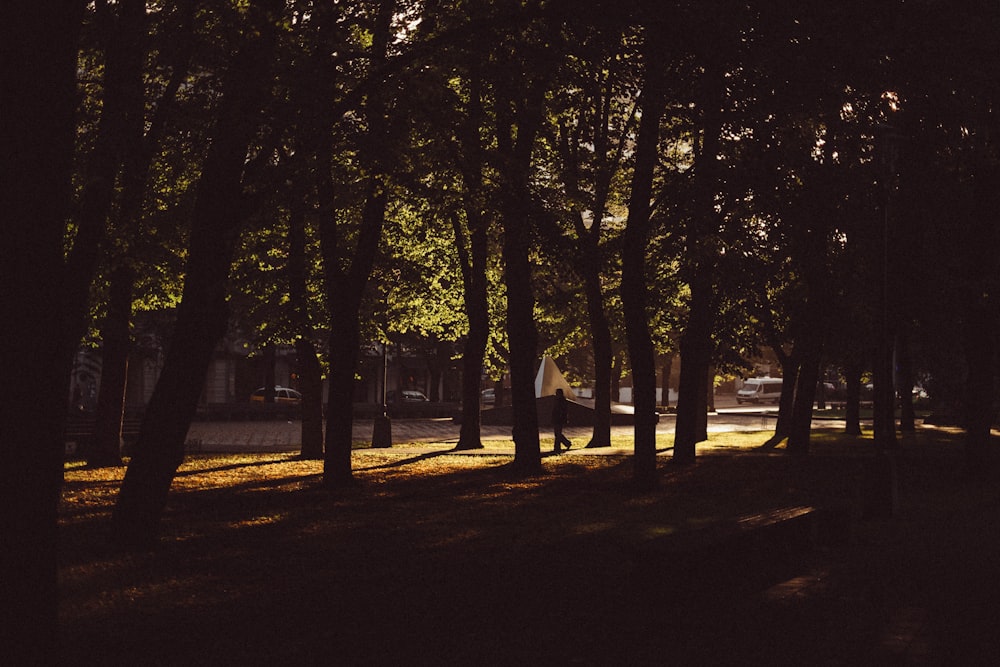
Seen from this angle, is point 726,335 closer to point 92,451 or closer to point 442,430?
point 92,451

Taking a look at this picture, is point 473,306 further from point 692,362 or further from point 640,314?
point 640,314

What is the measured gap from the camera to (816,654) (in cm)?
708

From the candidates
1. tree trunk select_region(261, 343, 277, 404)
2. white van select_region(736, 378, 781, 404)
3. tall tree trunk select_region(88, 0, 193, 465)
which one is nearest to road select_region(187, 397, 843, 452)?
tall tree trunk select_region(88, 0, 193, 465)

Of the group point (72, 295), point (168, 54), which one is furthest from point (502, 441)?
point (168, 54)

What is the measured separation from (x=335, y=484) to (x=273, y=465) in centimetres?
577

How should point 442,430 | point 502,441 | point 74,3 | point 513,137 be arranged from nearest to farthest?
point 74,3
point 513,137
point 502,441
point 442,430

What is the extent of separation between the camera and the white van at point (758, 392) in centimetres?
9350

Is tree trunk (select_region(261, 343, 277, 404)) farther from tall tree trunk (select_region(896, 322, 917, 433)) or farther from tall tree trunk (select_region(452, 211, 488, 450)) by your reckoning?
tall tree trunk (select_region(452, 211, 488, 450))

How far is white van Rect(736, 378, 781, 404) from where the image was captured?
93.5 meters

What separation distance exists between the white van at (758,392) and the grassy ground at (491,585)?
75.7 m

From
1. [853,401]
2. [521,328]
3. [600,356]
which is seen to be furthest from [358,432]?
[521,328]

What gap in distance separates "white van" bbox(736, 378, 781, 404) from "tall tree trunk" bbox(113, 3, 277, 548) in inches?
3320

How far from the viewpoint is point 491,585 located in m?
9.76

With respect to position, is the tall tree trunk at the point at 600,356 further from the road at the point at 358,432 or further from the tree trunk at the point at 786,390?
the tree trunk at the point at 786,390
